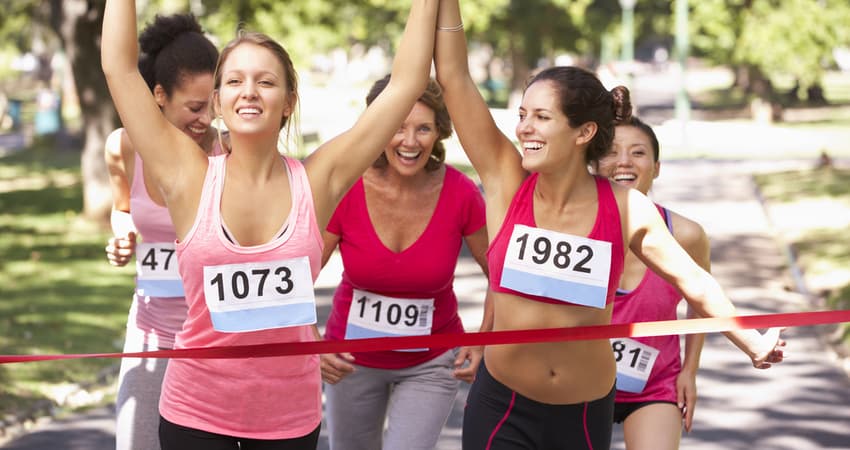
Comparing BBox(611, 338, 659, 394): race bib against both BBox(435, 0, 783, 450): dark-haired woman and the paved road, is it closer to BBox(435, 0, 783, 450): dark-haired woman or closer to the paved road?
BBox(435, 0, 783, 450): dark-haired woman

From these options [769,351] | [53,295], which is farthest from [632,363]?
[53,295]

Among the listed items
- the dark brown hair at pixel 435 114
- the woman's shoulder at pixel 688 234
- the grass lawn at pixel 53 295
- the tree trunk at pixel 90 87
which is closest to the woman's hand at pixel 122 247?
the dark brown hair at pixel 435 114

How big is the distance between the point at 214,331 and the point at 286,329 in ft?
0.64

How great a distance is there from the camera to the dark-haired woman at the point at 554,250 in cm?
372

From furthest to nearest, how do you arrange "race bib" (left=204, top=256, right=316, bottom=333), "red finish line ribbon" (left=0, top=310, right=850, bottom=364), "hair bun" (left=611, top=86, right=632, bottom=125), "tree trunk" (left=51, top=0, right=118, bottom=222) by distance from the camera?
"tree trunk" (left=51, top=0, right=118, bottom=222) < "hair bun" (left=611, top=86, right=632, bottom=125) < "red finish line ribbon" (left=0, top=310, right=850, bottom=364) < "race bib" (left=204, top=256, right=316, bottom=333)

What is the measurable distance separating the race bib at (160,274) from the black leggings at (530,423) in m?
1.22

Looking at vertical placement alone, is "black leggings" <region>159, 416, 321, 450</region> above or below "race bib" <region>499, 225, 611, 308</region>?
below

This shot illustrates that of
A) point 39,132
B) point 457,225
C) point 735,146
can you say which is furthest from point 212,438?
point 39,132

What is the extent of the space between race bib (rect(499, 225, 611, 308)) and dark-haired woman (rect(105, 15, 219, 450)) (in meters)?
Answer: 1.31

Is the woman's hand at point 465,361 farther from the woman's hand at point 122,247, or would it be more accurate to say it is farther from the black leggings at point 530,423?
the woman's hand at point 122,247

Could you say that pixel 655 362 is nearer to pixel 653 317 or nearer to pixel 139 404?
pixel 653 317

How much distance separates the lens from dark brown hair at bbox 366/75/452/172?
4.48 metres

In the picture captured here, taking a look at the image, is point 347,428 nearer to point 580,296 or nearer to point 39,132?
point 580,296

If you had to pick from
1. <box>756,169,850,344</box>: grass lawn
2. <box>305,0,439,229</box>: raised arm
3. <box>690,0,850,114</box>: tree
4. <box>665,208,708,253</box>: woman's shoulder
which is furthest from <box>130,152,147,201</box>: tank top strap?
<box>690,0,850,114</box>: tree
